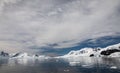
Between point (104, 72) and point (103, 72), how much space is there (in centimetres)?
29

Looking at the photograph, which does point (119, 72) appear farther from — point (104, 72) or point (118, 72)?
point (104, 72)

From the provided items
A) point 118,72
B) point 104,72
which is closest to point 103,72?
point 104,72

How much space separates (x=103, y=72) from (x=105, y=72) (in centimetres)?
57

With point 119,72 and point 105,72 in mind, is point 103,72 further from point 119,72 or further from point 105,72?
point 119,72

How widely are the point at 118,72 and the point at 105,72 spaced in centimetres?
373

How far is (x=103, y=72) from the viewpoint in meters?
49.1

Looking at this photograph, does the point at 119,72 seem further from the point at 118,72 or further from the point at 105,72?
the point at 105,72

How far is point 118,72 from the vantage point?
1849 inches

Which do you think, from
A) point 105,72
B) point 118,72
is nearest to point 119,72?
point 118,72

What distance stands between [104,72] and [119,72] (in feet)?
14.2

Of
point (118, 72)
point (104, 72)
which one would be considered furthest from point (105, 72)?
point (118, 72)

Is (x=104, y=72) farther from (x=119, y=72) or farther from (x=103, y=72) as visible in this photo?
(x=119, y=72)

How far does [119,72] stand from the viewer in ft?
153
